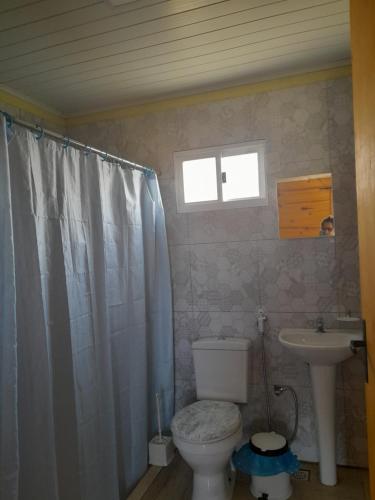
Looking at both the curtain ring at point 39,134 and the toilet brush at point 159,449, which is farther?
the toilet brush at point 159,449

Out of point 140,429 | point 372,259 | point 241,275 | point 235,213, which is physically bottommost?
point 140,429

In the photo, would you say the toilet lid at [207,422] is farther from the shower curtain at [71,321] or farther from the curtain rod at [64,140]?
the curtain rod at [64,140]

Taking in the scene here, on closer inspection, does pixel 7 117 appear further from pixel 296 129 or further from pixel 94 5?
pixel 296 129

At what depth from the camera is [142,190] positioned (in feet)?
7.66

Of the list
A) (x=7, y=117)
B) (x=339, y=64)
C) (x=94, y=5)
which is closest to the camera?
(x=7, y=117)

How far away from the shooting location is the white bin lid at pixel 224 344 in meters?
2.19

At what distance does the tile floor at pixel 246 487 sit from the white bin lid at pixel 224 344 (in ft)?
2.47

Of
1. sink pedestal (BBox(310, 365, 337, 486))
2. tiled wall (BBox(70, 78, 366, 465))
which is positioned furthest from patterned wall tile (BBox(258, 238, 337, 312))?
sink pedestal (BBox(310, 365, 337, 486))

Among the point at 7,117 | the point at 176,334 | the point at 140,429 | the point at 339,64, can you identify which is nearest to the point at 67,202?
the point at 7,117

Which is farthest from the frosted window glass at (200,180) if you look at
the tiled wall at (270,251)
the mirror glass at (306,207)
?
the mirror glass at (306,207)

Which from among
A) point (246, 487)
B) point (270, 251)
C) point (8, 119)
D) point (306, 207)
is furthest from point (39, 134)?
point (246, 487)

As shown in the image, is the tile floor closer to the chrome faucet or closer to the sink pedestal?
the sink pedestal

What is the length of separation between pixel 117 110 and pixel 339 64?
4.86 feet

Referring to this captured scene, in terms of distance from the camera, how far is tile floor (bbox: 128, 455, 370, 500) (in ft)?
6.29
